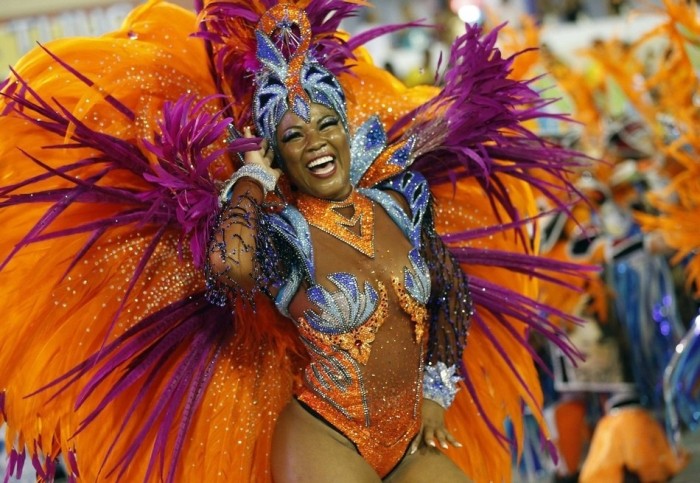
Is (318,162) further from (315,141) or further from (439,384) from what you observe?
(439,384)

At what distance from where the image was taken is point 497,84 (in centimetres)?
325

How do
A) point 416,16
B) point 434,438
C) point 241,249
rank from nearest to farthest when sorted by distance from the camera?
1. point 241,249
2. point 434,438
3. point 416,16

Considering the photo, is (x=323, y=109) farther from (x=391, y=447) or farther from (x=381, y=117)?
(x=391, y=447)

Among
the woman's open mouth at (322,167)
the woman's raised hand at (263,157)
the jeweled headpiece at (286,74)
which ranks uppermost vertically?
the jeweled headpiece at (286,74)

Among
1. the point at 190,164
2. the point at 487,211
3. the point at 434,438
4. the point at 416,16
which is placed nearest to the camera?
the point at 190,164

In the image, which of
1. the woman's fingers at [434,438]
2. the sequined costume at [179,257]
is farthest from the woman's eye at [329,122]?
the woman's fingers at [434,438]

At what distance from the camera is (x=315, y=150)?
9.77ft

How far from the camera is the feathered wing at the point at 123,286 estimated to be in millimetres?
2957

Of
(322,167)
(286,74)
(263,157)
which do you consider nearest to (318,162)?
(322,167)

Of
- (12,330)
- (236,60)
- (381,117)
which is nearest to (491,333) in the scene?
(381,117)

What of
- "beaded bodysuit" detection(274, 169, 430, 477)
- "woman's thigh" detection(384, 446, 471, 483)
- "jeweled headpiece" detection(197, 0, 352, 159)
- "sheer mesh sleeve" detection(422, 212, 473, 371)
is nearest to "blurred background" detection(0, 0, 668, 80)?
"jeweled headpiece" detection(197, 0, 352, 159)

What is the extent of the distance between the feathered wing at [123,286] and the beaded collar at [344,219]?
240 millimetres

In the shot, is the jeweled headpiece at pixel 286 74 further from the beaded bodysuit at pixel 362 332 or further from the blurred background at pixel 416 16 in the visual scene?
the blurred background at pixel 416 16

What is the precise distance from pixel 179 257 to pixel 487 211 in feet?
3.47
